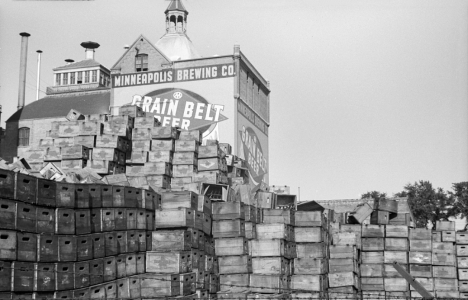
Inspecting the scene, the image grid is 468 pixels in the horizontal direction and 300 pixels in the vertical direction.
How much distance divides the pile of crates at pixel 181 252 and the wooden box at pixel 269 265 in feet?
3.88

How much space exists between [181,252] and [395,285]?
7.65 m

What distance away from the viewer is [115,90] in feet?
126

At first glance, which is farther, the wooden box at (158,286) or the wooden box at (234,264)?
the wooden box at (234,264)

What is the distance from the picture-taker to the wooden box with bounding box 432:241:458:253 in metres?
19.1

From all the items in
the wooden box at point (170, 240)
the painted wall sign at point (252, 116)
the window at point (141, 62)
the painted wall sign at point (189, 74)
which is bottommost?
the wooden box at point (170, 240)

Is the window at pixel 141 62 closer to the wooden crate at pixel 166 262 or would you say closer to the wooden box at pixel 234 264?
the wooden box at pixel 234 264

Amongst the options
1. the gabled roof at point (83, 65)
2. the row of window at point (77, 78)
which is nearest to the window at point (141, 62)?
the row of window at point (77, 78)

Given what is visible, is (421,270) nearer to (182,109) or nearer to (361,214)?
(361,214)

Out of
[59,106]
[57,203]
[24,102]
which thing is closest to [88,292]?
[57,203]

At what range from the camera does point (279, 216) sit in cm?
1814

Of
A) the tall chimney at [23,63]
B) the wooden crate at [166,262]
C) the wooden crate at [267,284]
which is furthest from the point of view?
the tall chimney at [23,63]

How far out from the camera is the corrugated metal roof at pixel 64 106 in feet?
140

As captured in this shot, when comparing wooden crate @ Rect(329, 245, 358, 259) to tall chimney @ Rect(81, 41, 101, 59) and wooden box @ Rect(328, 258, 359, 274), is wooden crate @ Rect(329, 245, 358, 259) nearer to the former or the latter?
wooden box @ Rect(328, 258, 359, 274)

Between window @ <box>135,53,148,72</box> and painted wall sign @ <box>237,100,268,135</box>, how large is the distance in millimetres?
8195
